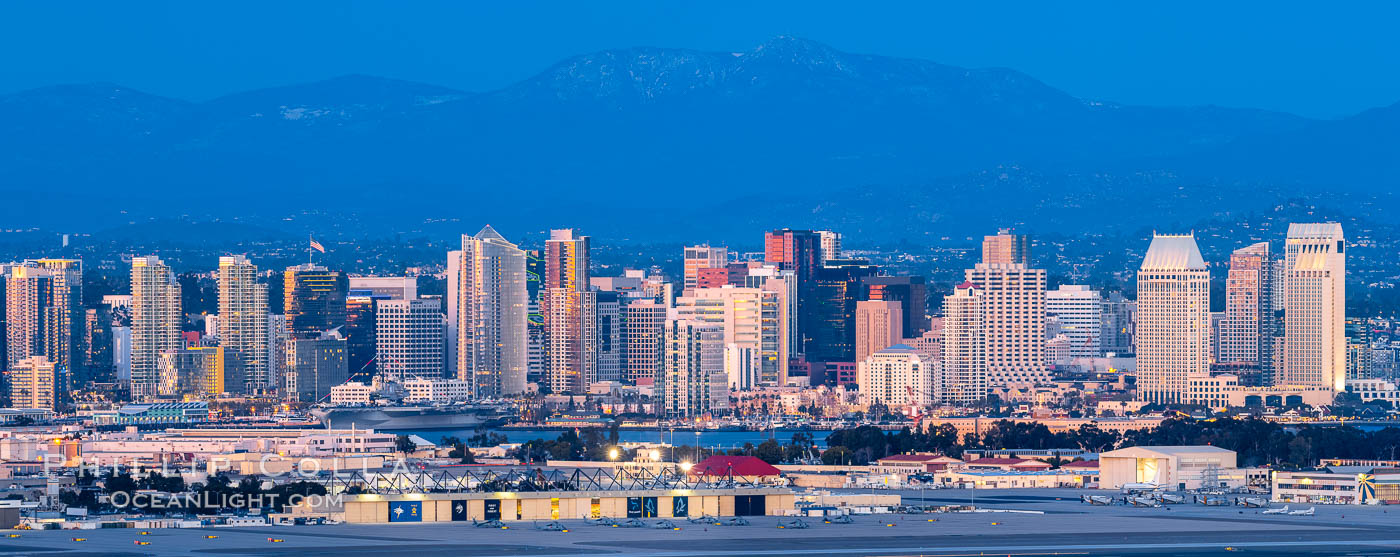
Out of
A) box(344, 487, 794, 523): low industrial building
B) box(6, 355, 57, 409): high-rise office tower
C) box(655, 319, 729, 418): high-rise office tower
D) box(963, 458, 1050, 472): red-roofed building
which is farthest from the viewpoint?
box(655, 319, 729, 418): high-rise office tower

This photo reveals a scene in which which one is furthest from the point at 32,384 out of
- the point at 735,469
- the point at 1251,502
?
the point at 1251,502

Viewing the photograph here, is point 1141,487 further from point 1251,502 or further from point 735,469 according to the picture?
point 735,469

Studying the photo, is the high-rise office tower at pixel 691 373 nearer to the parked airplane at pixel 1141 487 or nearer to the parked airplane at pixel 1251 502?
the parked airplane at pixel 1141 487

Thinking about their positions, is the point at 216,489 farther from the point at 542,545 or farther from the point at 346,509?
the point at 542,545

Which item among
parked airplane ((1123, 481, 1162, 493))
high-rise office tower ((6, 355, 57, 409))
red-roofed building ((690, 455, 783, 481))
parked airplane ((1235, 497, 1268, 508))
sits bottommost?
parked airplane ((1235, 497, 1268, 508))

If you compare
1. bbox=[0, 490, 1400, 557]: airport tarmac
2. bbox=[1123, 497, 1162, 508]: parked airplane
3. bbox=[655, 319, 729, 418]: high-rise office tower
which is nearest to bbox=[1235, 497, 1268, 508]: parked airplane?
bbox=[1123, 497, 1162, 508]: parked airplane

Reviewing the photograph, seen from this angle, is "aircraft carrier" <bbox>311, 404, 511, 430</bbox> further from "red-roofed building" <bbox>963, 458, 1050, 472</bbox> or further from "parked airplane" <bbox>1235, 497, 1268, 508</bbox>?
"parked airplane" <bbox>1235, 497, 1268, 508</bbox>

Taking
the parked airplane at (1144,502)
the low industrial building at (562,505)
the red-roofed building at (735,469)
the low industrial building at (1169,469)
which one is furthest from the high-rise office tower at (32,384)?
the low industrial building at (562,505)
